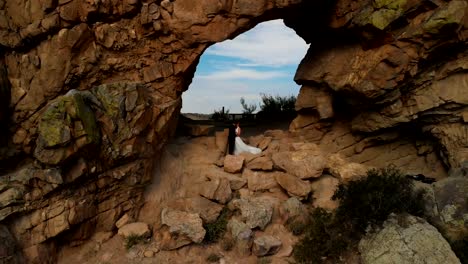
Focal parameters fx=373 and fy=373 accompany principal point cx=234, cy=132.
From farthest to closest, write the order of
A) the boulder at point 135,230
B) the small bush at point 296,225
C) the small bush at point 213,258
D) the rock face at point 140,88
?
the small bush at point 296,225 → the boulder at point 135,230 → the small bush at point 213,258 → the rock face at point 140,88

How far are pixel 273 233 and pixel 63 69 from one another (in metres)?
7.51

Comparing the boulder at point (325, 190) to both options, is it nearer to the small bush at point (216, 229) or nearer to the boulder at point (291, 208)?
the boulder at point (291, 208)

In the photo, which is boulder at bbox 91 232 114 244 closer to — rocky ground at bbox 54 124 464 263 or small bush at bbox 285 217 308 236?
rocky ground at bbox 54 124 464 263

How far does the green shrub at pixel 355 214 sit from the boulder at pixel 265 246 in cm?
53

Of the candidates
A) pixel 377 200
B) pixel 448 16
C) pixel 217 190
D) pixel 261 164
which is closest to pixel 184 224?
pixel 217 190

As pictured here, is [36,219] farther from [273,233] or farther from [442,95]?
[442,95]

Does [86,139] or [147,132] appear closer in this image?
[86,139]

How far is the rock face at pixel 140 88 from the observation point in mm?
9469

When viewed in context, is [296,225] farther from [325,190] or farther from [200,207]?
[200,207]

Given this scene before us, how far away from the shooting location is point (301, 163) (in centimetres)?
1209

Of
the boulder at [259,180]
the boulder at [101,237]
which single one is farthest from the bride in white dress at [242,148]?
the boulder at [101,237]

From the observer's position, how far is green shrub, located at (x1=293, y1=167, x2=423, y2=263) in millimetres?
9484

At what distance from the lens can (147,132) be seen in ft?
36.1

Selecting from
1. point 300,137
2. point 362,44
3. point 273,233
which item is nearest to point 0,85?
point 273,233
